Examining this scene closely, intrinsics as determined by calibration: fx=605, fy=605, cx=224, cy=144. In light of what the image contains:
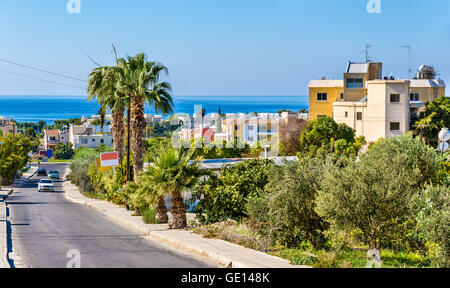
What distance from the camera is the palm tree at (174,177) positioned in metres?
22.1

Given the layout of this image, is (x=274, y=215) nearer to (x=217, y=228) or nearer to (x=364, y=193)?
(x=217, y=228)

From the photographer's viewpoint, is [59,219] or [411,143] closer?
[411,143]

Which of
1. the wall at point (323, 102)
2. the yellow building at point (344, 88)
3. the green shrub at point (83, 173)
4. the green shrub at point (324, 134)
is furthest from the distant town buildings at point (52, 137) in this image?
the green shrub at point (324, 134)

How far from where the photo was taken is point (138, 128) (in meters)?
30.1

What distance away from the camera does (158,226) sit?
23453 mm

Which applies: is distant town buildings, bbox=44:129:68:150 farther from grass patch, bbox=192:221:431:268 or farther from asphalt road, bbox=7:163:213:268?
grass patch, bbox=192:221:431:268

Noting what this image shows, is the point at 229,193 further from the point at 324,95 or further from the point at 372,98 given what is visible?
the point at 324,95

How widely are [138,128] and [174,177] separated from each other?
8574 mm

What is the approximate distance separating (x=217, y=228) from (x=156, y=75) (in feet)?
36.2

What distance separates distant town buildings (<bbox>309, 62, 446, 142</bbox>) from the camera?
66.2m

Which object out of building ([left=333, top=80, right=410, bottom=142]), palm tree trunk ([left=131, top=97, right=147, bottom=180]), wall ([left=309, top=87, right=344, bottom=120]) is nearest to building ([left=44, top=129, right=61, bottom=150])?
wall ([left=309, top=87, right=344, bottom=120])

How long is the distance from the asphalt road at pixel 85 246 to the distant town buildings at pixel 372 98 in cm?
4465

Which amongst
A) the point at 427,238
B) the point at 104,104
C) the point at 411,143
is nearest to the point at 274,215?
the point at 427,238

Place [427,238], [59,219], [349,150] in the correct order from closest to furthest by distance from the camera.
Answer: [427,238] < [59,219] < [349,150]
